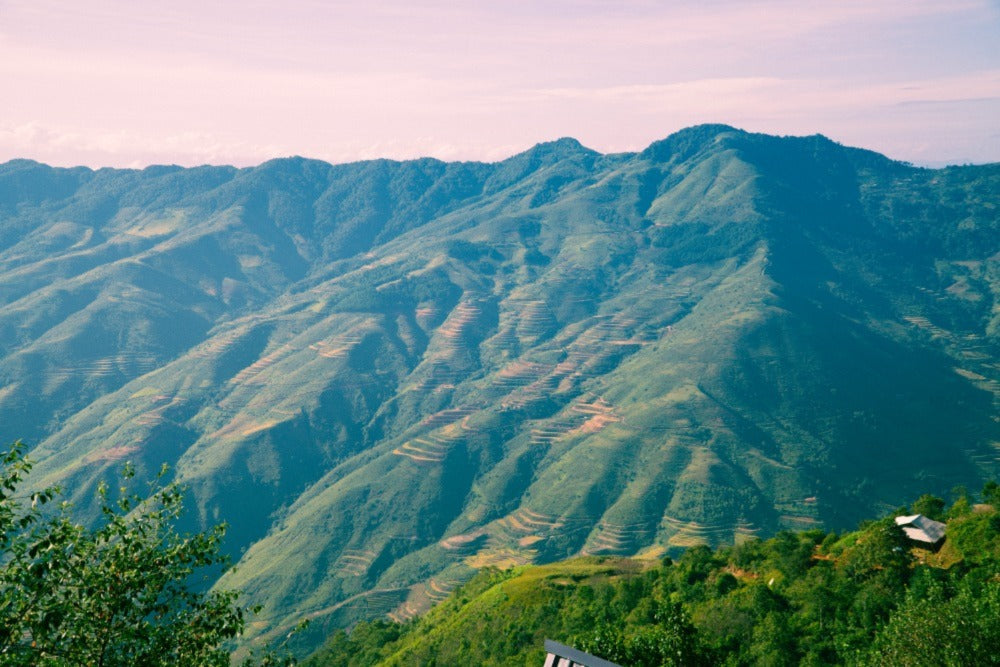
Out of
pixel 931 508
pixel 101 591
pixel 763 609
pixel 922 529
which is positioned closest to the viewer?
pixel 101 591

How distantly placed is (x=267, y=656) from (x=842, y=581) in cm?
5951

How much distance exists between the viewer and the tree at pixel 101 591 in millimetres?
19062

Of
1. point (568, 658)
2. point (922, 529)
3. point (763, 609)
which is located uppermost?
point (568, 658)

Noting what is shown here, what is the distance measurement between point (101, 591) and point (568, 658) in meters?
14.5

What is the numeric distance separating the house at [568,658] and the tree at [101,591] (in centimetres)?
994

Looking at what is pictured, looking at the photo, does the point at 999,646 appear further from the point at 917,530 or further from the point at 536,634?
the point at 536,634

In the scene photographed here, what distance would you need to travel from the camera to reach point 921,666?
34.1m

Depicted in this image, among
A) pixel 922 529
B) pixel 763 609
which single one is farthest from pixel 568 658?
pixel 922 529

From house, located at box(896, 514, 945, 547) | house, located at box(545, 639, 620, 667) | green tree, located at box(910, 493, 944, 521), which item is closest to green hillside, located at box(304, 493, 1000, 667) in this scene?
green tree, located at box(910, 493, 944, 521)

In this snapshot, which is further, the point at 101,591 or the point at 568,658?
the point at 568,658

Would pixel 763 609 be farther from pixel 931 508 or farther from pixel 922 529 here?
pixel 931 508

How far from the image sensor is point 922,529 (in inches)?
2734

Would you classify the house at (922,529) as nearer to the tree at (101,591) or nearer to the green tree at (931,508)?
the green tree at (931,508)

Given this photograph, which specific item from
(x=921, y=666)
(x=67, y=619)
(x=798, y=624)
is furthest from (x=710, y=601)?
(x=67, y=619)
